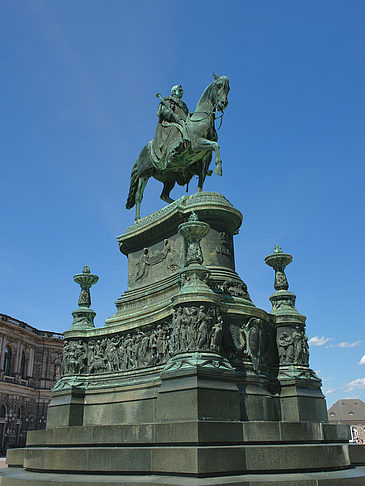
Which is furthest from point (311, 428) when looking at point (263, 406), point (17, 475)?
point (17, 475)

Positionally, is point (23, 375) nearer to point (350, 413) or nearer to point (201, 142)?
point (201, 142)

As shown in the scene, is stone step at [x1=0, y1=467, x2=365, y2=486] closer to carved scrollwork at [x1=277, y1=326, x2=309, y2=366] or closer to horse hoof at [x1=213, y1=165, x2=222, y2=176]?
carved scrollwork at [x1=277, y1=326, x2=309, y2=366]

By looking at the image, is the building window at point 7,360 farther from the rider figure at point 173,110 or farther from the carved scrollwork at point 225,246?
the carved scrollwork at point 225,246

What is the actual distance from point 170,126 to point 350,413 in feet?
351

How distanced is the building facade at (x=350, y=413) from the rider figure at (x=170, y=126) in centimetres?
10126

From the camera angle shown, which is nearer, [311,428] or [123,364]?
[311,428]

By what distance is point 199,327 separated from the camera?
947 centimetres

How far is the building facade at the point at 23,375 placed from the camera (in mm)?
56594

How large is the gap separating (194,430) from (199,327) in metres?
2.02

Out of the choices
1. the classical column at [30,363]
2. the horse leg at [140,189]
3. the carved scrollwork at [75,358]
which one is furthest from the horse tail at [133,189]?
the classical column at [30,363]

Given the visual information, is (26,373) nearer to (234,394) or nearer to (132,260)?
(132,260)

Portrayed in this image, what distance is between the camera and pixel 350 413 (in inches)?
4186

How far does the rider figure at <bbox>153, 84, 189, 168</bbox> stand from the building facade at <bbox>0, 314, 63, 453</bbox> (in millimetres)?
47813

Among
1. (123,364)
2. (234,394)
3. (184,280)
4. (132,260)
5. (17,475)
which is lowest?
(17,475)
